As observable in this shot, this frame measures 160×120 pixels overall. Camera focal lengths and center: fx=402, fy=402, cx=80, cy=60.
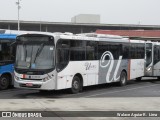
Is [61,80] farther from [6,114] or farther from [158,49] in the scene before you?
[158,49]

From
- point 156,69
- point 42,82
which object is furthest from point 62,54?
point 156,69

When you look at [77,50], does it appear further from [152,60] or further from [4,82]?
[152,60]

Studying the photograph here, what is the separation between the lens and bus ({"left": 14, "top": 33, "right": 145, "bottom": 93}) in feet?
55.0

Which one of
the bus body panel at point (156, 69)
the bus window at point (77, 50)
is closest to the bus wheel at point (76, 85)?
the bus window at point (77, 50)

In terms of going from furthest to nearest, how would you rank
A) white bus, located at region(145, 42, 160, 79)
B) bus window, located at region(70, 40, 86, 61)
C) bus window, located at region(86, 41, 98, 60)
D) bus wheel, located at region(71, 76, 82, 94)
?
white bus, located at region(145, 42, 160, 79) → bus window, located at region(86, 41, 98, 60) → bus wheel, located at region(71, 76, 82, 94) → bus window, located at region(70, 40, 86, 61)

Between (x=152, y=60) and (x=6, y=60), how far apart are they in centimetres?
1195

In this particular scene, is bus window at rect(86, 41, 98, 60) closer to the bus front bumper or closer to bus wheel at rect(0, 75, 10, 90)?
the bus front bumper

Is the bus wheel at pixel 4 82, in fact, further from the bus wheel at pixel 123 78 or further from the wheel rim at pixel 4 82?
the bus wheel at pixel 123 78

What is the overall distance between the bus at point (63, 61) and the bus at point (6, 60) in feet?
6.48

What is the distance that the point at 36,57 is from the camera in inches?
665

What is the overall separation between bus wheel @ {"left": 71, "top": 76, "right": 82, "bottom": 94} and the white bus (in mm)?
9354

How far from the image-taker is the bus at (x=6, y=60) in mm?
19172

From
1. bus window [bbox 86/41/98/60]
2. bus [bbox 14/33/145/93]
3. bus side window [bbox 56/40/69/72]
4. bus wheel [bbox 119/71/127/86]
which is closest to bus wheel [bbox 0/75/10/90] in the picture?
bus [bbox 14/33/145/93]

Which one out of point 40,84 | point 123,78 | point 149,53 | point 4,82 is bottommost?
point 123,78
